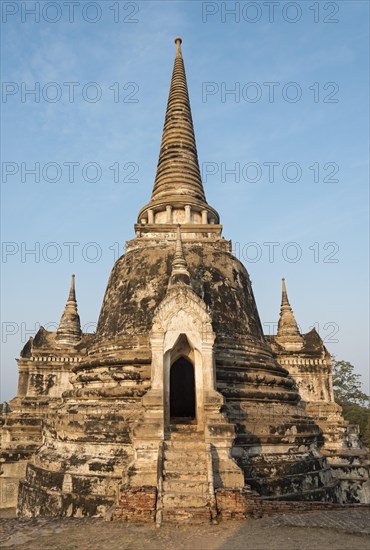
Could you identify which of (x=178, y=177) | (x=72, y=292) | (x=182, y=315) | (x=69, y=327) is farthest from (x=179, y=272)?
(x=72, y=292)

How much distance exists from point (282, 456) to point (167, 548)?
5432 mm

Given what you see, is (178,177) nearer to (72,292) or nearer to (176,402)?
(72,292)

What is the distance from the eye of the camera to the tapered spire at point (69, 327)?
1738cm

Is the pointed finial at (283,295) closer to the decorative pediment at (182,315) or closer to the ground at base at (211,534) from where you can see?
the decorative pediment at (182,315)

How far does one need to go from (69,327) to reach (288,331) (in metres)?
8.65

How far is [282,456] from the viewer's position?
11.3 meters

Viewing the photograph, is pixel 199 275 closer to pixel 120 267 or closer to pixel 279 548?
pixel 120 267

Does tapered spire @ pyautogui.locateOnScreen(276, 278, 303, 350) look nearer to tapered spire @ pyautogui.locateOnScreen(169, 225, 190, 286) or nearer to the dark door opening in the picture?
the dark door opening

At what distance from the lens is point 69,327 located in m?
17.6

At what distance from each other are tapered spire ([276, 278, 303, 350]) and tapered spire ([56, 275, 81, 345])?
800 cm

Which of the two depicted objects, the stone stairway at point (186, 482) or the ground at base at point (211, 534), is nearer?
the ground at base at point (211, 534)

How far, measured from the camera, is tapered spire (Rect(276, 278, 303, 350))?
1662 cm

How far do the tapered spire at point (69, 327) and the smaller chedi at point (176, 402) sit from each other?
49 millimetres

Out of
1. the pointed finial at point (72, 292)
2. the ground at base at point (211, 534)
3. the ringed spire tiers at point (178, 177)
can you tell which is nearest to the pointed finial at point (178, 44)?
the ringed spire tiers at point (178, 177)
